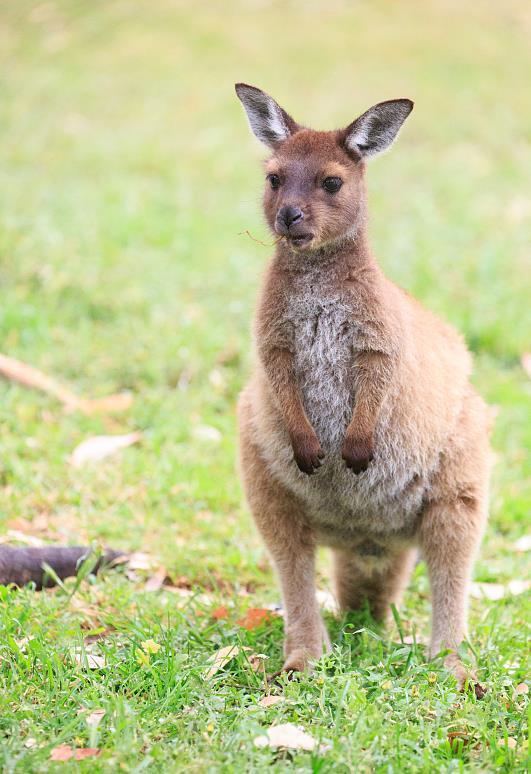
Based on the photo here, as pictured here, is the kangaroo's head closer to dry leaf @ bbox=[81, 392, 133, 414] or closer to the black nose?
the black nose

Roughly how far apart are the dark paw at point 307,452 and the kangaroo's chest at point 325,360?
0.15 meters

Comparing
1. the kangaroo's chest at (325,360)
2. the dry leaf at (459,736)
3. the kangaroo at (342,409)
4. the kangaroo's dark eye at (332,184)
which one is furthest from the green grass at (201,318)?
the kangaroo's dark eye at (332,184)

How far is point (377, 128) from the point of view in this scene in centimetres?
364

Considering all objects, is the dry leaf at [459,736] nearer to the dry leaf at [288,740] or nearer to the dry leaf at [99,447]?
the dry leaf at [288,740]

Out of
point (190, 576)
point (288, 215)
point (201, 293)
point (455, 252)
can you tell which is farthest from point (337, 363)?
point (455, 252)

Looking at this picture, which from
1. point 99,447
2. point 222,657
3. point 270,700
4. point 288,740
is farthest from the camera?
point 99,447

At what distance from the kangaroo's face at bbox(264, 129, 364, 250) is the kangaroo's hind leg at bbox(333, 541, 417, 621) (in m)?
1.23

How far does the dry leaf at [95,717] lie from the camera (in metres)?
2.73

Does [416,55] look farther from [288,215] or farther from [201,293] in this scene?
[288,215]

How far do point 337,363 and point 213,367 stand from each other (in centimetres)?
274

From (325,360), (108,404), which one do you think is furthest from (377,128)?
(108,404)

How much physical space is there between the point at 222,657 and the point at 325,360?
1.06 meters

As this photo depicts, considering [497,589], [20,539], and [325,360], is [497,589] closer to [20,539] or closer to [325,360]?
[325,360]

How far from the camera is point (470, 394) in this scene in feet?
12.9
